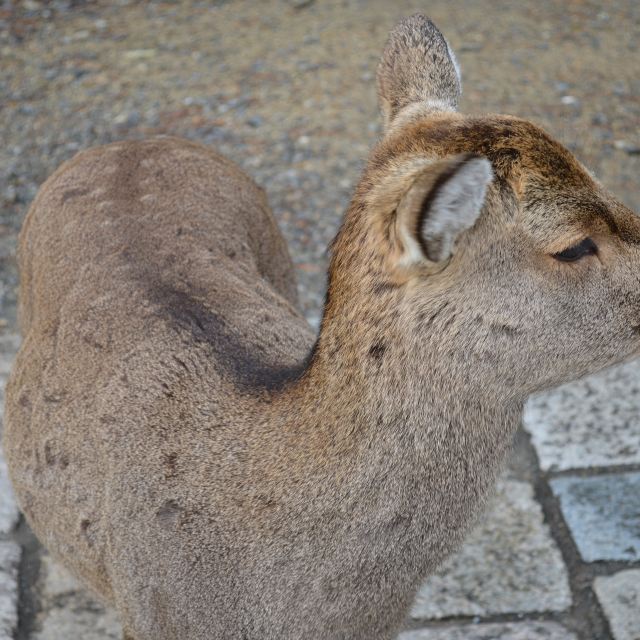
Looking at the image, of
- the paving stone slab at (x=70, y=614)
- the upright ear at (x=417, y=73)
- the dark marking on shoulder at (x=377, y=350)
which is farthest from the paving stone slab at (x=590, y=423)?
the dark marking on shoulder at (x=377, y=350)

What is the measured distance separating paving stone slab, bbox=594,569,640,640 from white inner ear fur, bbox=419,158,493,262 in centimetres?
205

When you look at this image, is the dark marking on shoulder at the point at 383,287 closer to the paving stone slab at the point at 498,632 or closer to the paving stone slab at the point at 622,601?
the paving stone slab at the point at 498,632

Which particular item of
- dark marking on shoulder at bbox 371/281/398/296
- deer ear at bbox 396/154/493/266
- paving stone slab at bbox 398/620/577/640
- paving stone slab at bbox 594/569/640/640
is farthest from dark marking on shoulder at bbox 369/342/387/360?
paving stone slab at bbox 594/569/640/640

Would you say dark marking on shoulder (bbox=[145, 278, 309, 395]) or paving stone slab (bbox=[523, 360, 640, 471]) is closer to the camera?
dark marking on shoulder (bbox=[145, 278, 309, 395])

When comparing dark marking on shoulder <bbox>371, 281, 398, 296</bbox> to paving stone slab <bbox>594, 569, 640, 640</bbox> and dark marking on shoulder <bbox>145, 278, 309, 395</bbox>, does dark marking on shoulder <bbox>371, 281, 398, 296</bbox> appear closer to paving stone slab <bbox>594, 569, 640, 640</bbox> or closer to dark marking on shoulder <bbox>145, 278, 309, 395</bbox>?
dark marking on shoulder <bbox>145, 278, 309, 395</bbox>

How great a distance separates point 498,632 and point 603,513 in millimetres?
775

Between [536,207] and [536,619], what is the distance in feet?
6.58

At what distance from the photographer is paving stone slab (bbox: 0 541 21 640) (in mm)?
4082

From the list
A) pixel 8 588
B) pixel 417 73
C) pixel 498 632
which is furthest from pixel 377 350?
pixel 8 588

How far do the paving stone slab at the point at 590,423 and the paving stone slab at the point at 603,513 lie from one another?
123mm

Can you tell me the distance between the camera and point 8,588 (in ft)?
14.0

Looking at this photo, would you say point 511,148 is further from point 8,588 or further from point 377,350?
point 8,588

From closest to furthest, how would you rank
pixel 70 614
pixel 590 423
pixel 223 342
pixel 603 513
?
pixel 223 342
pixel 70 614
pixel 603 513
pixel 590 423

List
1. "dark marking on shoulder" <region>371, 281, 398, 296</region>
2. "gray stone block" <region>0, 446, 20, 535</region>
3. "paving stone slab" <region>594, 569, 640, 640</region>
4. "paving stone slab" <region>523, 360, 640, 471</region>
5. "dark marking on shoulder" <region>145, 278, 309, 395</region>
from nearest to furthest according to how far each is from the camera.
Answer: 1. "dark marking on shoulder" <region>371, 281, 398, 296</region>
2. "dark marking on shoulder" <region>145, 278, 309, 395</region>
3. "paving stone slab" <region>594, 569, 640, 640</region>
4. "gray stone block" <region>0, 446, 20, 535</region>
5. "paving stone slab" <region>523, 360, 640, 471</region>
